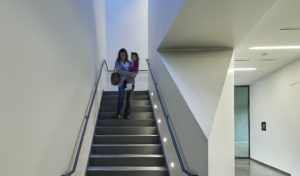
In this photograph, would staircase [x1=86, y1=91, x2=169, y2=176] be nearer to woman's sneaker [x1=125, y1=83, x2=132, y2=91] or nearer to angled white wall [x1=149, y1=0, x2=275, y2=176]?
woman's sneaker [x1=125, y1=83, x2=132, y2=91]

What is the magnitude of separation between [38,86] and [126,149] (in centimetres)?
297

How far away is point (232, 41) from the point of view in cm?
446

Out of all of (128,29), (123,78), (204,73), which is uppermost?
(128,29)

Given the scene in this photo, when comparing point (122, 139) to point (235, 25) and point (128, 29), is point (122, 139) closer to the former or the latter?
point (235, 25)

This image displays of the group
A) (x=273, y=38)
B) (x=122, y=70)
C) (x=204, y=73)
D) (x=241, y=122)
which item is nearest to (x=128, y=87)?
(x=122, y=70)

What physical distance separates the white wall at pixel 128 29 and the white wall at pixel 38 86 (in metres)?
5.80

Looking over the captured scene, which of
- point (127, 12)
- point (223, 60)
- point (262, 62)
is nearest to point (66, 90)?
point (223, 60)

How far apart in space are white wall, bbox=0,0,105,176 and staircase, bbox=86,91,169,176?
122 centimetres

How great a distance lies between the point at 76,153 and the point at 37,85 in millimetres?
1683

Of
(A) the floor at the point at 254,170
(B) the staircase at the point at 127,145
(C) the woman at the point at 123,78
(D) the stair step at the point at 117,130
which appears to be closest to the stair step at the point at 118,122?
(B) the staircase at the point at 127,145

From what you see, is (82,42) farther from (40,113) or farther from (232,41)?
(232,41)

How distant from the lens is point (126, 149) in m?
4.99

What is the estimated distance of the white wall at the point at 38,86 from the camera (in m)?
1.84

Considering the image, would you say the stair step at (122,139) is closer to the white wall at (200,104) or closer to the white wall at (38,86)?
the white wall at (200,104)
